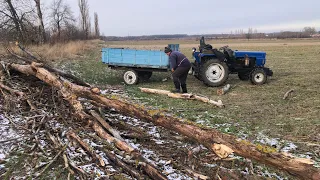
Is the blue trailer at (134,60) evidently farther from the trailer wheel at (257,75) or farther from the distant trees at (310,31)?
the distant trees at (310,31)

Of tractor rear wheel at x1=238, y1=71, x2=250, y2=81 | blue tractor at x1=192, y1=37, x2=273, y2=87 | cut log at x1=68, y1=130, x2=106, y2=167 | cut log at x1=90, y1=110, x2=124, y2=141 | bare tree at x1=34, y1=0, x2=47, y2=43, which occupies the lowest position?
cut log at x1=68, y1=130, x2=106, y2=167

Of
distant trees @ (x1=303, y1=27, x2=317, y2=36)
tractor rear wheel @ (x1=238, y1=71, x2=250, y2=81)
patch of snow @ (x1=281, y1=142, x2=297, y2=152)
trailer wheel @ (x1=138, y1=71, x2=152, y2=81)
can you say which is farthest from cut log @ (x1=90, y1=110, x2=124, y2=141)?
distant trees @ (x1=303, y1=27, x2=317, y2=36)

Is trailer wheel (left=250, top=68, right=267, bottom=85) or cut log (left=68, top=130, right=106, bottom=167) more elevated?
trailer wheel (left=250, top=68, right=267, bottom=85)

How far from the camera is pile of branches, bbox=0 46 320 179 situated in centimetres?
391

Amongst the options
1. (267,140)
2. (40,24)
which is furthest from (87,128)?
(40,24)

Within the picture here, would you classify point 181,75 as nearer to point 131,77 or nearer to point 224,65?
point 224,65

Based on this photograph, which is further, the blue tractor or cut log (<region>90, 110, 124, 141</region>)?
the blue tractor

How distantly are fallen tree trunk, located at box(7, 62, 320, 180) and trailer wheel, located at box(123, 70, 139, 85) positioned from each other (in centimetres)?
459

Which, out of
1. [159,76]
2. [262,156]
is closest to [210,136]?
[262,156]

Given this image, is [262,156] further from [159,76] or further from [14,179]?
[159,76]

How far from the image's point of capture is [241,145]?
4012 mm

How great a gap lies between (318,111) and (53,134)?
5.99 metres

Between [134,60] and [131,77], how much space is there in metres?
0.67

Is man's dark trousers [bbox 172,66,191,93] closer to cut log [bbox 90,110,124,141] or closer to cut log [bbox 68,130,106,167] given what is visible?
cut log [bbox 90,110,124,141]
